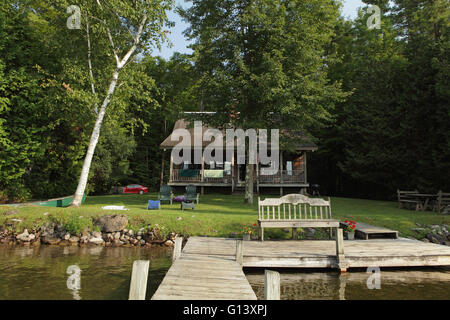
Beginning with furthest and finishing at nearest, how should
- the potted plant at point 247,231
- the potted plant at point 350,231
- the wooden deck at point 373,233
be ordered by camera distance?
1. the potted plant at point 350,231
2. the wooden deck at point 373,233
3. the potted plant at point 247,231

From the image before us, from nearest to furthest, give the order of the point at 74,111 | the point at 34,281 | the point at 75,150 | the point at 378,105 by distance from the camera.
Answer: the point at 34,281 → the point at 74,111 → the point at 75,150 → the point at 378,105

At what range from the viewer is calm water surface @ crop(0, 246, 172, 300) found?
6.11 metres

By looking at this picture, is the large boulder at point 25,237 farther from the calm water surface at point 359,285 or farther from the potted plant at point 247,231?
the calm water surface at point 359,285

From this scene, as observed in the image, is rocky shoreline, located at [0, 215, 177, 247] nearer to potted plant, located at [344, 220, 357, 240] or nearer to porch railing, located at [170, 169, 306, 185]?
potted plant, located at [344, 220, 357, 240]

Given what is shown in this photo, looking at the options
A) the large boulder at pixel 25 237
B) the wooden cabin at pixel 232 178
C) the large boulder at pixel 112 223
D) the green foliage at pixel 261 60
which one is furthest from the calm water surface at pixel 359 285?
the wooden cabin at pixel 232 178

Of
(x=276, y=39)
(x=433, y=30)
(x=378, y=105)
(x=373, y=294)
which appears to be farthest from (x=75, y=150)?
(x=433, y=30)

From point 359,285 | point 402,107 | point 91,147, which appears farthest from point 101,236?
point 402,107

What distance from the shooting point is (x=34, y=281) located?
22.3 feet

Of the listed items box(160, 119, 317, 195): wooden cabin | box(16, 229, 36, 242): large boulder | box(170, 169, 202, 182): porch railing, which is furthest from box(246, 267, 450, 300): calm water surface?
box(170, 169, 202, 182): porch railing

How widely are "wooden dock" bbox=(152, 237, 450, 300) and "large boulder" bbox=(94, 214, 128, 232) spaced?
3.54 meters

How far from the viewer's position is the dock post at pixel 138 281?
3.80m

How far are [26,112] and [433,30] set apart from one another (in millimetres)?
29798

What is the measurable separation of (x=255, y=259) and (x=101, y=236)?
21.7 ft

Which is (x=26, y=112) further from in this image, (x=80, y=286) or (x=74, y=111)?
(x=80, y=286)
